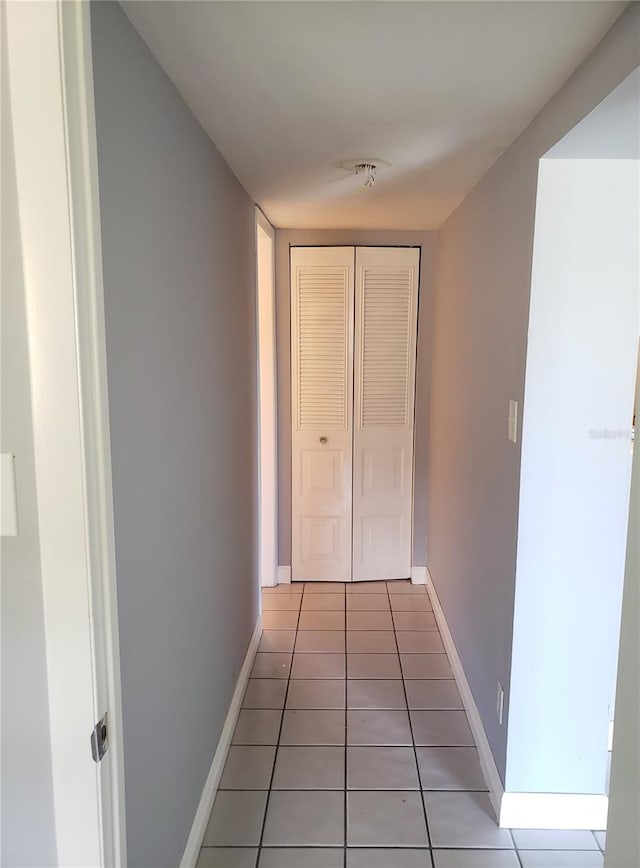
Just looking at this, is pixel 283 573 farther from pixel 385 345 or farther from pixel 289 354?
pixel 385 345

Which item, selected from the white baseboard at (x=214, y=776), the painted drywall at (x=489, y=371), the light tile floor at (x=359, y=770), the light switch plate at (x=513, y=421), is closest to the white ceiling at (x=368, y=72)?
the painted drywall at (x=489, y=371)

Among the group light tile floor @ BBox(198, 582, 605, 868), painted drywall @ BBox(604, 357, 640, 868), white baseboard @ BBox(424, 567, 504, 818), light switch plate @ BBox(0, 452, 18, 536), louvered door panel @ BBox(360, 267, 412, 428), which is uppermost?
louvered door panel @ BBox(360, 267, 412, 428)

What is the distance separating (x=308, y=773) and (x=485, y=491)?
122cm

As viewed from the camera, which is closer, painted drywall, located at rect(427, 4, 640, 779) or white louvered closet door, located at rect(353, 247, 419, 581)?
painted drywall, located at rect(427, 4, 640, 779)

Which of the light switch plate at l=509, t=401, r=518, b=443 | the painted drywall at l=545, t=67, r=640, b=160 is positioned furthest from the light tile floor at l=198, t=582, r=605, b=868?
the painted drywall at l=545, t=67, r=640, b=160

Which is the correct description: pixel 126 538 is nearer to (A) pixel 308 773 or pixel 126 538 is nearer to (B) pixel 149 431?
(B) pixel 149 431

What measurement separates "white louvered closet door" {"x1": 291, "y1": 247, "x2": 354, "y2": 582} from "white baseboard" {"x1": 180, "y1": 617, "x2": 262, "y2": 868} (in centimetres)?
103

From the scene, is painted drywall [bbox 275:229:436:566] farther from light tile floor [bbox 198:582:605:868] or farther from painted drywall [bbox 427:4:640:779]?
light tile floor [bbox 198:582:605:868]

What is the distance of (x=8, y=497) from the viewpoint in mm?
848

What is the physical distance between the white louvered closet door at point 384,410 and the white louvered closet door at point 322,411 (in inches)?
2.6

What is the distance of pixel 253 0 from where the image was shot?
1.08 m

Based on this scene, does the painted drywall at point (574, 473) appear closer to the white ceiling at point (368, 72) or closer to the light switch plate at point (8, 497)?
the white ceiling at point (368, 72)

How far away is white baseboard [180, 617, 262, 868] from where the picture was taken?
167cm

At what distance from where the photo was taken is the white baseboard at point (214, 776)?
1674 mm
